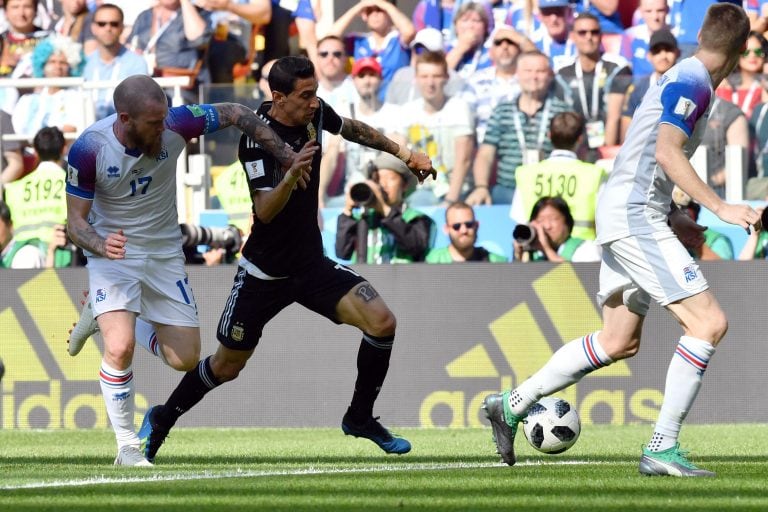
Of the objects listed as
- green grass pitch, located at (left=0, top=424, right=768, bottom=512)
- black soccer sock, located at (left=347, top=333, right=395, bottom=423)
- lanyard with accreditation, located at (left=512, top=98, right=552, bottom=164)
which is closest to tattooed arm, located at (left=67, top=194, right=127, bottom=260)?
green grass pitch, located at (left=0, top=424, right=768, bottom=512)

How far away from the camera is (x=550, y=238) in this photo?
519 inches

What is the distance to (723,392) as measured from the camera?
1265 centimetres

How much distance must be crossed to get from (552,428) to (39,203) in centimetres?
760

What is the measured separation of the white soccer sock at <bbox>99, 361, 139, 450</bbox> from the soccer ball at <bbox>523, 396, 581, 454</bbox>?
2293mm

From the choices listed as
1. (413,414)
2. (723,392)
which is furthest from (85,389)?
(723,392)

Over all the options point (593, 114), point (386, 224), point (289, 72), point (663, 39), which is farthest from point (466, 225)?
point (289, 72)

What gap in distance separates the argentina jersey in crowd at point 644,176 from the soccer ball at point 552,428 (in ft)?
4.13

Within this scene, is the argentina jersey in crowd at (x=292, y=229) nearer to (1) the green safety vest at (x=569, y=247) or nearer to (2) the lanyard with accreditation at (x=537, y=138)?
(1) the green safety vest at (x=569, y=247)

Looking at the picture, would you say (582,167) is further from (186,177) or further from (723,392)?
(186,177)

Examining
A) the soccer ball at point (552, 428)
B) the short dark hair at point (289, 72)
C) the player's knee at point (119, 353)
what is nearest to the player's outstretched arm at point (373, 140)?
the short dark hair at point (289, 72)

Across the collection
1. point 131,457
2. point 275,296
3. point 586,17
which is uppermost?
point 586,17

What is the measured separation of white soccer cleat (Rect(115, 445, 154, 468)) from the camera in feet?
28.2

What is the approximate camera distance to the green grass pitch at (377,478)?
20.4 ft

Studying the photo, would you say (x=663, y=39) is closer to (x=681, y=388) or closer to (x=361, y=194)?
(x=361, y=194)
